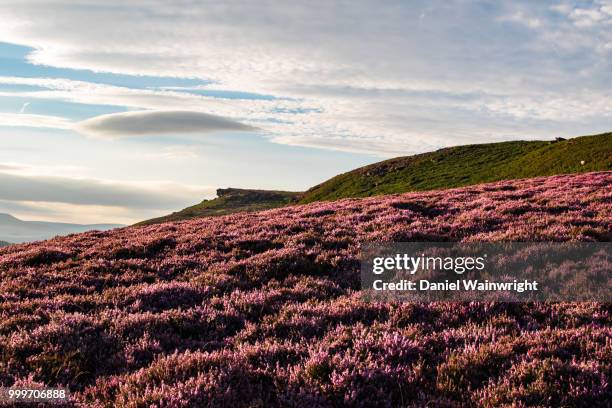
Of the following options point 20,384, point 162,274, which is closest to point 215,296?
point 162,274

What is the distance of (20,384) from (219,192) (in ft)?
561

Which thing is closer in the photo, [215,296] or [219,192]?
[215,296]

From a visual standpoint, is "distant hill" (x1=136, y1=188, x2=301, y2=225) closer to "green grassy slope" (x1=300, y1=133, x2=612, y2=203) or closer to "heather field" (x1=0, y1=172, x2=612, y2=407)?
"green grassy slope" (x1=300, y1=133, x2=612, y2=203)

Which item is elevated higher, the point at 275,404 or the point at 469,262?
the point at 469,262

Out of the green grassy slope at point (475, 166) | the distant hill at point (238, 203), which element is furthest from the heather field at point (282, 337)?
the distant hill at point (238, 203)

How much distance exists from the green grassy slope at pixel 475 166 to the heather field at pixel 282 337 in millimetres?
42074

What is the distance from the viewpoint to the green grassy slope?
51.8 m

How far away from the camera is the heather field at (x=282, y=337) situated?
228 inches

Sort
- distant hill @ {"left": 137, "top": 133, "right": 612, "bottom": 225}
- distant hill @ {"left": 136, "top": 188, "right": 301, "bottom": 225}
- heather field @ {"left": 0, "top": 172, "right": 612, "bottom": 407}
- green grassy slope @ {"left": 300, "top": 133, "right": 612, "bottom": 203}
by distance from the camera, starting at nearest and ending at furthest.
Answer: heather field @ {"left": 0, "top": 172, "right": 612, "bottom": 407} < distant hill @ {"left": 137, "top": 133, "right": 612, "bottom": 225} < green grassy slope @ {"left": 300, "top": 133, "right": 612, "bottom": 203} < distant hill @ {"left": 136, "top": 188, "right": 301, "bottom": 225}

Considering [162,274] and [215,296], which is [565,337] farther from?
[162,274]

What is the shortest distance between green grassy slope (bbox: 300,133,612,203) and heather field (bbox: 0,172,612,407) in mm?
42074

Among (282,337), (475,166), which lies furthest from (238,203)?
(282,337)

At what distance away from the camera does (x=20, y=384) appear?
20.2 ft

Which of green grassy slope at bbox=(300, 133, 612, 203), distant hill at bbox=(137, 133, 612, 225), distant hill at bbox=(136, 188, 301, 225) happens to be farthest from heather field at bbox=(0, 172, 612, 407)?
distant hill at bbox=(136, 188, 301, 225)
